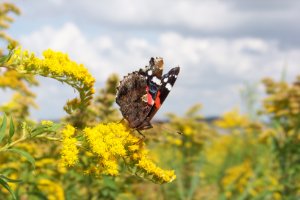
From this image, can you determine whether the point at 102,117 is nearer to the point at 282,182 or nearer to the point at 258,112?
the point at 282,182

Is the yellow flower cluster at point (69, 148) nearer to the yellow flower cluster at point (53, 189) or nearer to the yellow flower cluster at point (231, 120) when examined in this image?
the yellow flower cluster at point (53, 189)

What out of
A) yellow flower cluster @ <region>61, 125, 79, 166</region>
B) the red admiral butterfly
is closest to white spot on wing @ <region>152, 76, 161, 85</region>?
the red admiral butterfly

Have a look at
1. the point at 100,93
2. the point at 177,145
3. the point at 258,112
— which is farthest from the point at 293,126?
the point at 100,93

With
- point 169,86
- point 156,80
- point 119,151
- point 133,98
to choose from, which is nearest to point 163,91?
point 169,86

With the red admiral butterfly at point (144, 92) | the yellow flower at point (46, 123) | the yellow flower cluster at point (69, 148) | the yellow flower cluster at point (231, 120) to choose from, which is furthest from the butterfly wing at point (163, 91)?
the yellow flower cluster at point (231, 120)

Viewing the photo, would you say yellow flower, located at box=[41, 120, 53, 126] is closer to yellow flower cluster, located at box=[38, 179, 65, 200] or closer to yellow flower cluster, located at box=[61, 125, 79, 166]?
yellow flower cluster, located at box=[61, 125, 79, 166]

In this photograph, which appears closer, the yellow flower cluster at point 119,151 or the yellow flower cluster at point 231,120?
the yellow flower cluster at point 119,151
